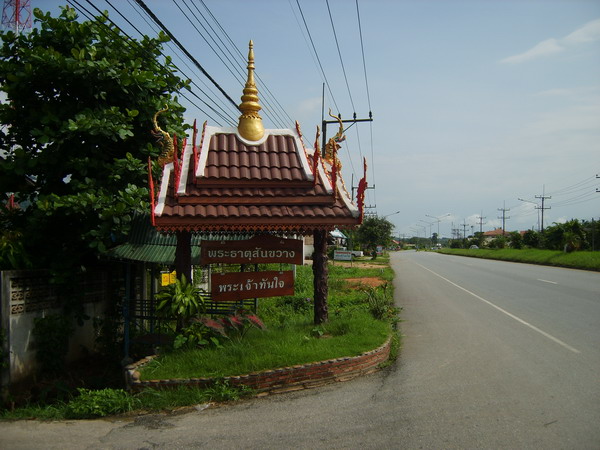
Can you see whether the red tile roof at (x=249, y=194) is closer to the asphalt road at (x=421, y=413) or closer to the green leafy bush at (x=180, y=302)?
the green leafy bush at (x=180, y=302)

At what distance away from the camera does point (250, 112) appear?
9.34 m

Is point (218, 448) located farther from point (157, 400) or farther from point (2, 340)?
point (2, 340)

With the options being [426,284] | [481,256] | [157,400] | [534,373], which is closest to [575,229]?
[481,256]

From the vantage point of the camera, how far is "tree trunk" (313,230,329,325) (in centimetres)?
868

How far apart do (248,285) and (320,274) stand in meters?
1.34

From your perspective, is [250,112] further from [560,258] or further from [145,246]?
[560,258]

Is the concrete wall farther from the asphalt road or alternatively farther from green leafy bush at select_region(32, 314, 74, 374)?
the asphalt road

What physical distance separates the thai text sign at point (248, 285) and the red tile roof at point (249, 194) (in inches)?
33.5

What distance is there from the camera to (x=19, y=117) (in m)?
8.82

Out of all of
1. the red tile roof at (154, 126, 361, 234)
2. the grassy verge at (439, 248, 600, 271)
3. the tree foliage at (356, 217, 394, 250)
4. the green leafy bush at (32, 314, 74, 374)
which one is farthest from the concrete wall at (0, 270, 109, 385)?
the tree foliage at (356, 217, 394, 250)

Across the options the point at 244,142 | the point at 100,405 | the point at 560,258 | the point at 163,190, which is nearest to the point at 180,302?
the point at 100,405

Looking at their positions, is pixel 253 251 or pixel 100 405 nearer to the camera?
pixel 100 405

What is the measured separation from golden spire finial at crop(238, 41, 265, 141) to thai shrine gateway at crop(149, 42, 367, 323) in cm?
19

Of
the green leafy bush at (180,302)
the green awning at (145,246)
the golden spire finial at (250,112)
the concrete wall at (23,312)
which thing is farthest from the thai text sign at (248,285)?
the concrete wall at (23,312)
